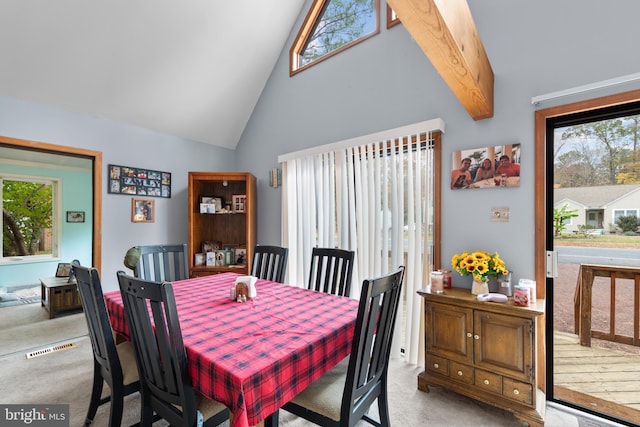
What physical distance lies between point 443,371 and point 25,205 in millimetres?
7219

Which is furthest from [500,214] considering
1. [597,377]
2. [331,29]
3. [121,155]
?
[121,155]

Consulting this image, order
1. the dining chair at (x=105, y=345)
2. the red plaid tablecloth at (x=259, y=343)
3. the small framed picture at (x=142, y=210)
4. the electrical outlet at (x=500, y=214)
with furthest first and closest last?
the small framed picture at (x=142, y=210) < the electrical outlet at (x=500, y=214) < the dining chair at (x=105, y=345) < the red plaid tablecloth at (x=259, y=343)

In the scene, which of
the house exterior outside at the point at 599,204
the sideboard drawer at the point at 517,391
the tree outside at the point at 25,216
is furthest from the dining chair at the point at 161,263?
the tree outside at the point at 25,216

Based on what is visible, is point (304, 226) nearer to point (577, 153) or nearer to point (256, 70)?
point (256, 70)

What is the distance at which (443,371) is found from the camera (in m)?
2.05

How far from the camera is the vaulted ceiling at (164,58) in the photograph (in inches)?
81.1

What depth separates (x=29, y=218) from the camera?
213 inches

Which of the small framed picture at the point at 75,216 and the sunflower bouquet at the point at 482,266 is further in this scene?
the small framed picture at the point at 75,216

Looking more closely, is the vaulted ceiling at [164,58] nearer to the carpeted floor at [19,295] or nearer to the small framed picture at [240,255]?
the small framed picture at [240,255]

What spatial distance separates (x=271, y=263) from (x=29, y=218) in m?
5.65

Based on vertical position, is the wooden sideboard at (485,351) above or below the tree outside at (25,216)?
below

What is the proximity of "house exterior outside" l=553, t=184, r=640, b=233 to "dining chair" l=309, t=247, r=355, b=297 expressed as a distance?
60.1 inches

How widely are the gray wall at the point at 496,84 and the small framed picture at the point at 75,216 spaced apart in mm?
5200

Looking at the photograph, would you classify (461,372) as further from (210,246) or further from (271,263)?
(210,246)
